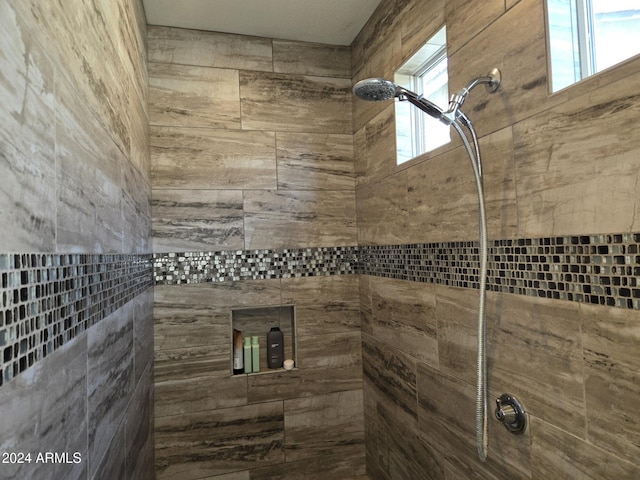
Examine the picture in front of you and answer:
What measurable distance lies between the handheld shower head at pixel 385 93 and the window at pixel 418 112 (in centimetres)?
49

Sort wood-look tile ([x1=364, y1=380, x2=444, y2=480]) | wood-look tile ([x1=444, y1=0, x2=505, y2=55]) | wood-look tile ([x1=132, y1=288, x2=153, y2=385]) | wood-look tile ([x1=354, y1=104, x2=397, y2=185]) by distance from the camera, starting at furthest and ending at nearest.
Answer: wood-look tile ([x1=354, y1=104, x2=397, y2=185])
wood-look tile ([x1=364, y1=380, x2=444, y2=480])
wood-look tile ([x1=132, y1=288, x2=153, y2=385])
wood-look tile ([x1=444, y1=0, x2=505, y2=55])

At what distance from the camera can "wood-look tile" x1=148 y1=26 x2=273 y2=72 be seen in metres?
2.09

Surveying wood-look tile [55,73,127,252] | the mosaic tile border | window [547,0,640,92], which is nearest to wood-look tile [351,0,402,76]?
window [547,0,640,92]

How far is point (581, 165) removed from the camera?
3.15 ft

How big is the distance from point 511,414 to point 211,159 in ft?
5.94

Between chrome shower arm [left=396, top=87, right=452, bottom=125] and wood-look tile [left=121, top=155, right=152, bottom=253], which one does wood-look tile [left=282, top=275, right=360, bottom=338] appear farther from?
chrome shower arm [left=396, top=87, right=452, bottom=125]

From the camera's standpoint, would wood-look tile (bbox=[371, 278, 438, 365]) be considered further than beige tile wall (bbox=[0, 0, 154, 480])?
Yes

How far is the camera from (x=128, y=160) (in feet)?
4.68

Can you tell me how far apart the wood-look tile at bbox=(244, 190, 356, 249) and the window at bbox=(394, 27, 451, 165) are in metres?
0.55

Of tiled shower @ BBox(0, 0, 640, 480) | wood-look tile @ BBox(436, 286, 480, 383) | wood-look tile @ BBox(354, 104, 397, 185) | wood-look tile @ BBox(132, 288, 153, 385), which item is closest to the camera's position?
tiled shower @ BBox(0, 0, 640, 480)

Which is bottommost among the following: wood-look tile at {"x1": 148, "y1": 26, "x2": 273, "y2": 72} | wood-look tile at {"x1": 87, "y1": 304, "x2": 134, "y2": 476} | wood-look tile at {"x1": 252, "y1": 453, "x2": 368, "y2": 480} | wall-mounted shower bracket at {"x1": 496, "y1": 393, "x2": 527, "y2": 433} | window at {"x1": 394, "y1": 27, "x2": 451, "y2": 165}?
wood-look tile at {"x1": 252, "y1": 453, "x2": 368, "y2": 480}

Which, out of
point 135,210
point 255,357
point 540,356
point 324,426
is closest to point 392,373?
point 324,426

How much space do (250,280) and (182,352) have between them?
52 cm

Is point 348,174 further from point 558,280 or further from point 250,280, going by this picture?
point 558,280
